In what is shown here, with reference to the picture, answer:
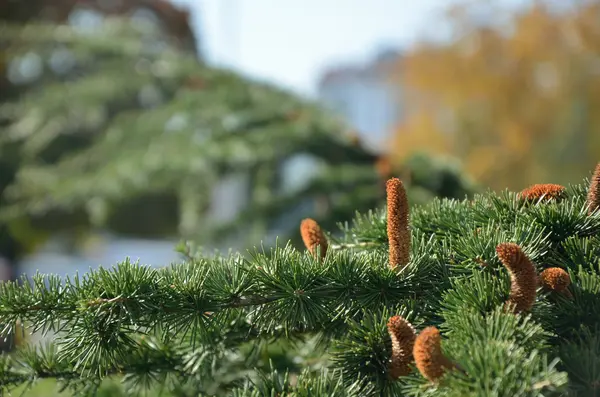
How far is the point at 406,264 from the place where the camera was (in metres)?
0.49

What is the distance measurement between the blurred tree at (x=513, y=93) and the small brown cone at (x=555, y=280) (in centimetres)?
731

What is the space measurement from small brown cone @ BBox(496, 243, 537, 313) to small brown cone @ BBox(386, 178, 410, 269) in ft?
0.30

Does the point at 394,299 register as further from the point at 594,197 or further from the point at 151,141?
the point at 151,141

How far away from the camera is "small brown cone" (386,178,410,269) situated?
1.56 feet

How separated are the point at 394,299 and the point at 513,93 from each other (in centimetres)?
926

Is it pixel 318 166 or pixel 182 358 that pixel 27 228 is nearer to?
pixel 318 166

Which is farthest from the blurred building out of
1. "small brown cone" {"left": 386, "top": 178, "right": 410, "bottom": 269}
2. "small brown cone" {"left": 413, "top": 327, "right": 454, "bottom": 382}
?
"small brown cone" {"left": 413, "top": 327, "right": 454, "bottom": 382}

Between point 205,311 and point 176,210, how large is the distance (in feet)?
11.7

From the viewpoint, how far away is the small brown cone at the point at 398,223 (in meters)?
0.48

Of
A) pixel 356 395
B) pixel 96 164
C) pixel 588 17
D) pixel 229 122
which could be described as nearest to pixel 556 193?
pixel 356 395

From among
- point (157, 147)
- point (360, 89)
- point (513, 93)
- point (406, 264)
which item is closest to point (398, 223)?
point (406, 264)

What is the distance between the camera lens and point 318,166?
213cm

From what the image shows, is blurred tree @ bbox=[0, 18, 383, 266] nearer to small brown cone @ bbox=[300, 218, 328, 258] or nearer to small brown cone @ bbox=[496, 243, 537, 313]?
small brown cone @ bbox=[300, 218, 328, 258]

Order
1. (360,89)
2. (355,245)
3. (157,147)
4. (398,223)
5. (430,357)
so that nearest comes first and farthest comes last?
(430,357) → (398,223) → (355,245) → (157,147) → (360,89)
